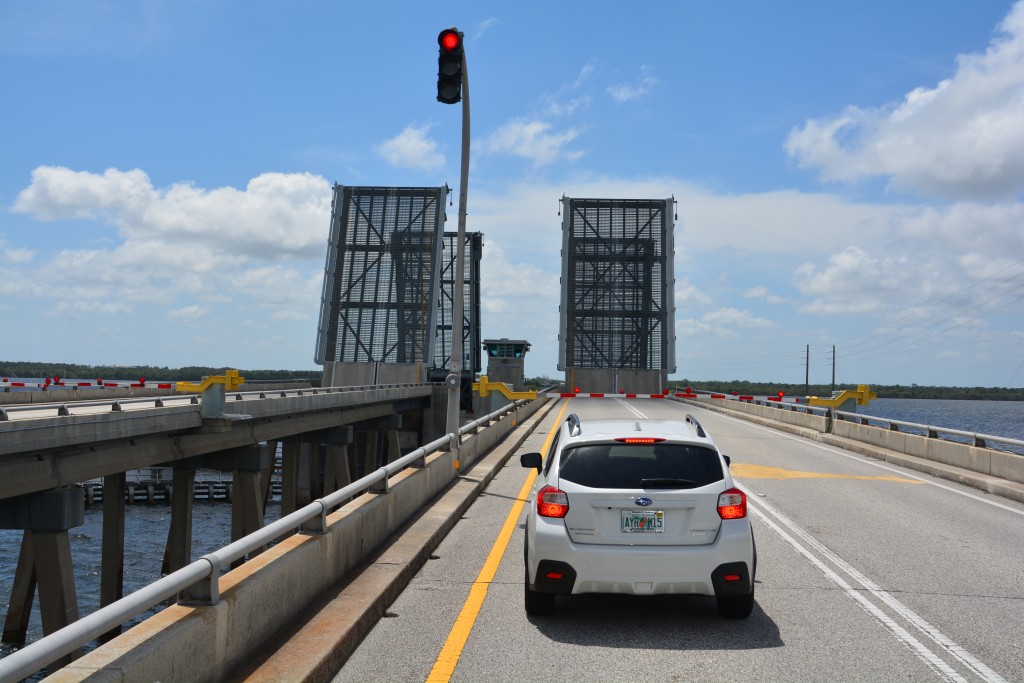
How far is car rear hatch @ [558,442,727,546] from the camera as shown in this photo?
21.1 feet

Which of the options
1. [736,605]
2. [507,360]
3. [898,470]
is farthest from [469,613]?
[507,360]

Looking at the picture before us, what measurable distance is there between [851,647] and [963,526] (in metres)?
6.45

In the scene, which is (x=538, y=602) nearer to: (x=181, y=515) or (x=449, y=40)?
(x=449, y=40)

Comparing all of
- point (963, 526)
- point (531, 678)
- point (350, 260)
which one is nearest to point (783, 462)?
point (963, 526)

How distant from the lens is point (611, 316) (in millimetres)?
51125

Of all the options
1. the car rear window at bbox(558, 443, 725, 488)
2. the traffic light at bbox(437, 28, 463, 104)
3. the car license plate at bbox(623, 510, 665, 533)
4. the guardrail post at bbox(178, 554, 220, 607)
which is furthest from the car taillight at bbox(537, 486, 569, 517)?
the traffic light at bbox(437, 28, 463, 104)

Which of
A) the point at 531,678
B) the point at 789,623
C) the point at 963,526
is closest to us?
the point at 531,678

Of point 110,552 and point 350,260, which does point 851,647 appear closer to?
point 110,552

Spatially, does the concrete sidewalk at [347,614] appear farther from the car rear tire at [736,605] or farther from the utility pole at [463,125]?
the utility pole at [463,125]

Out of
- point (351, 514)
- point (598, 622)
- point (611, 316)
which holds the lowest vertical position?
point (598, 622)

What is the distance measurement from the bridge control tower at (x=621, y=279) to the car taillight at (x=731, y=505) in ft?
140

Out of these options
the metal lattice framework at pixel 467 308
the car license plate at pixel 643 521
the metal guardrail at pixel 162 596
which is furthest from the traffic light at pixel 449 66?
the metal lattice framework at pixel 467 308

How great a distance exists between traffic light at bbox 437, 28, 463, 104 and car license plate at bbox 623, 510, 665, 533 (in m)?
7.29

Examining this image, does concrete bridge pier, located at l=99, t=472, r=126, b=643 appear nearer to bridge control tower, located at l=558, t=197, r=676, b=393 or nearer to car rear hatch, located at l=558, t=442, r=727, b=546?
car rear hatch, located at l=558, t=442, r=727, b=546
